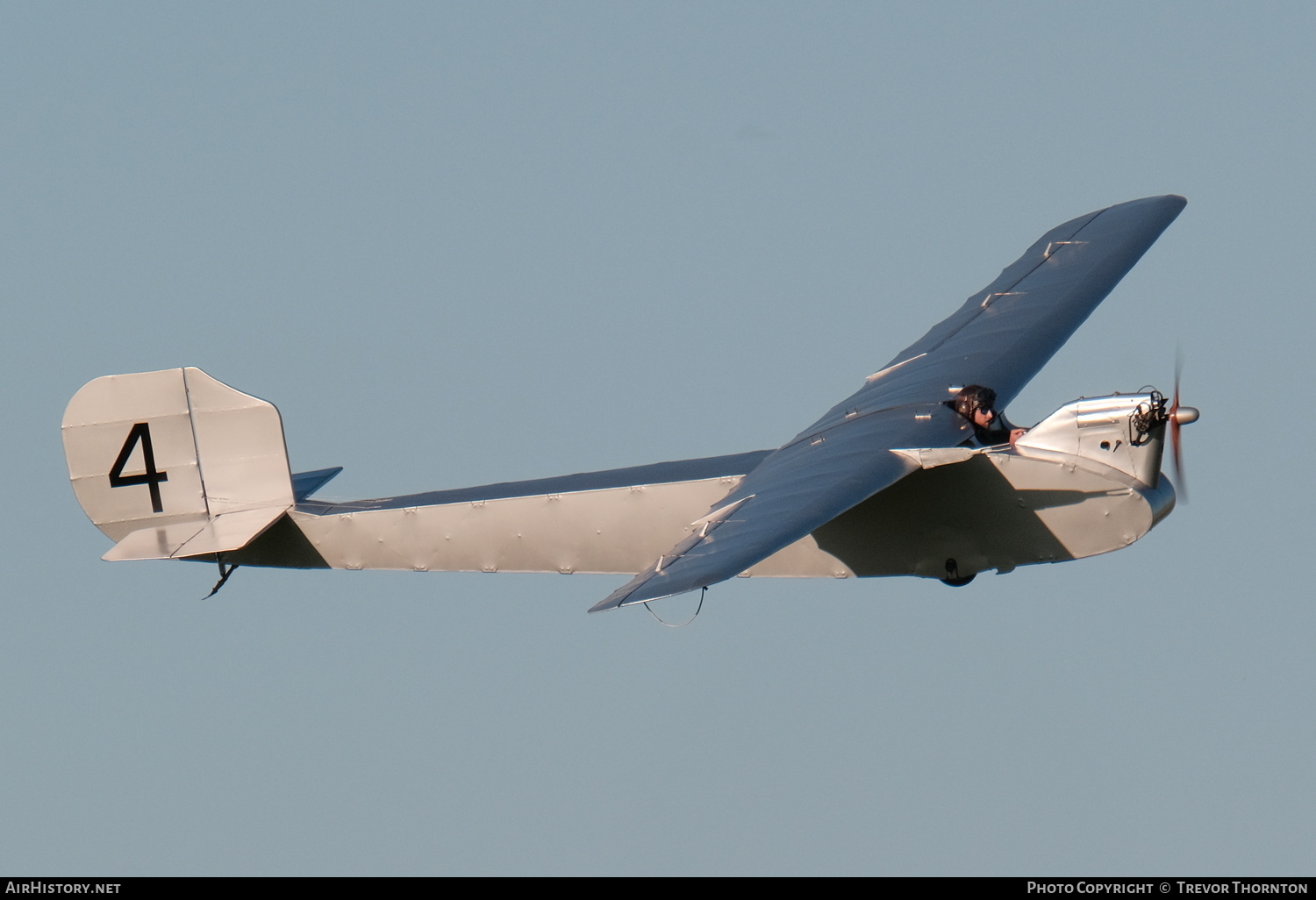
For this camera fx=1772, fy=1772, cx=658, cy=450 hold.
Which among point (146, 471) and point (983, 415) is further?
point (146, 471)

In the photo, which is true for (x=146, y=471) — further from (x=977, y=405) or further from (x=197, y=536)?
(x=977, y=405)

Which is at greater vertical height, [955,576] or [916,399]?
[916,399]

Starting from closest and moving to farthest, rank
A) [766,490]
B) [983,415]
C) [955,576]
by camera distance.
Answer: [766,490]
[955,576]
[983,415]

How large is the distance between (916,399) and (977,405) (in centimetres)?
113

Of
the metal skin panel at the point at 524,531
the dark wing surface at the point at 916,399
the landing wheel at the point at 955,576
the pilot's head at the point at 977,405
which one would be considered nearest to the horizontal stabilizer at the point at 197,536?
the metal skin panel at the point at 524,531

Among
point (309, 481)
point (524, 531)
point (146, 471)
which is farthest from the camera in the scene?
point (309, 481)

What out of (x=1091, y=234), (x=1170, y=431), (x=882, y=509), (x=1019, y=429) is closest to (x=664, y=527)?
(x=882, y=509)

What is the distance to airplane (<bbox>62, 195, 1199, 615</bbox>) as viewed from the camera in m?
18.1

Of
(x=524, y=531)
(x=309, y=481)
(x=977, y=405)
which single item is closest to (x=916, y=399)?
(x=977, y=405)

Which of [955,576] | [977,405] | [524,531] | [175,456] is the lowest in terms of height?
[955,576]

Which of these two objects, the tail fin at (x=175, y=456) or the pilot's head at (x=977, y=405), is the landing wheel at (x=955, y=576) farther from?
the tail fin at (x=175, y=456)

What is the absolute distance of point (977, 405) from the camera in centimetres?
1930

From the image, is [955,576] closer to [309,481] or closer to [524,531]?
[524,531]

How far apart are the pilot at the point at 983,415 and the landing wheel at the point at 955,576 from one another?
4.52 feet
